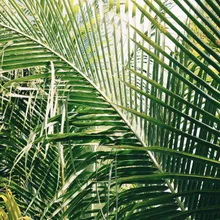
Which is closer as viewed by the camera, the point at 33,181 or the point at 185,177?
the point at 185,177

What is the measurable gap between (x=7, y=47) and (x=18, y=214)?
1.58ft

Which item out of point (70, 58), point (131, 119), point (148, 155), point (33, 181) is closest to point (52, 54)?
point (70, 58)

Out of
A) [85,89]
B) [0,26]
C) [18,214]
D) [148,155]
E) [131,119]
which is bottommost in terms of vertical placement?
[18,214]

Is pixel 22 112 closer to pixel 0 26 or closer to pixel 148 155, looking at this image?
pixel 0 26

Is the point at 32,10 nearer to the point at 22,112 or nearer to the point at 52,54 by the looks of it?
the point at 52,54

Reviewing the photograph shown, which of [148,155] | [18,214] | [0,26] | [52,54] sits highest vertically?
[0,26]

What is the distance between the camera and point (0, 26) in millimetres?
1570

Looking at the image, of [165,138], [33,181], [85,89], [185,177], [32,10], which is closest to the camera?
[185,177]

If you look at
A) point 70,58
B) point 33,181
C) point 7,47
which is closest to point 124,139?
point 70,58

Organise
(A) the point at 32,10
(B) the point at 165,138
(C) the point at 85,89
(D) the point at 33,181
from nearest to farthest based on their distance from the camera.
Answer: (B) the point at 165,138 → (C) the point at 85,89 → (A) the point at 32,10 → (D) the point at 33,181

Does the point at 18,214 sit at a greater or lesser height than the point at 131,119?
lesser

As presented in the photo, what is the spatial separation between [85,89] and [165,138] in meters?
0.27

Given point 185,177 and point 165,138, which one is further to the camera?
point 165,138

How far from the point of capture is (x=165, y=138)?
133cm
